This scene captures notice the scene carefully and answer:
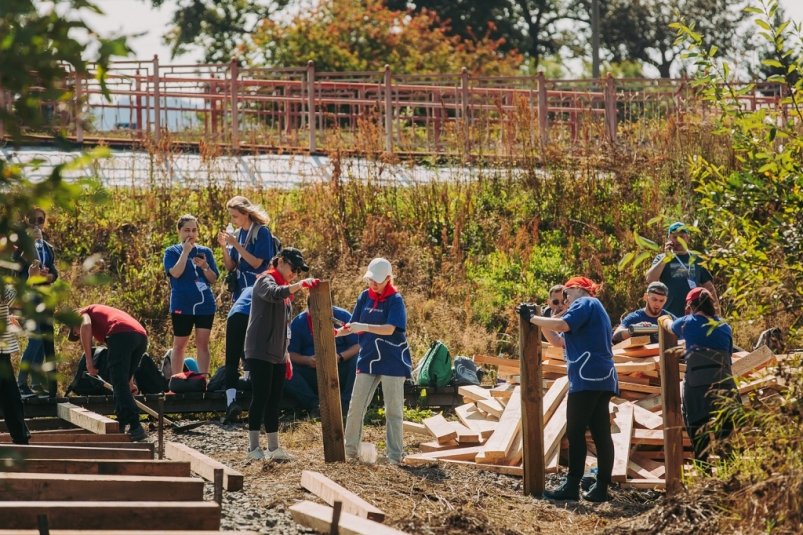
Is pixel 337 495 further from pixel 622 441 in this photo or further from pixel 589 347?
pixel 622 441

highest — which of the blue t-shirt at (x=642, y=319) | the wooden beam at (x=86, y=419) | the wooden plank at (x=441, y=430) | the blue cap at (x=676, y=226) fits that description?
the blue cap at (x=676, y=226)

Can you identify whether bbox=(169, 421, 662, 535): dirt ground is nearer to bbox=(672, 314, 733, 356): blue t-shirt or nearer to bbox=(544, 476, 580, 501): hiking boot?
bbox=(544, 476, 580, 501): hiking boot

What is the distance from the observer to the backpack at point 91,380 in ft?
41.7

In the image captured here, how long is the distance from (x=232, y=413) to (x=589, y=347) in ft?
13.3

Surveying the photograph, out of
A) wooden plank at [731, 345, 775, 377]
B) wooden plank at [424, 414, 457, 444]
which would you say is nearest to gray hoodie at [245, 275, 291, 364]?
wooden plank at [424, 414, 457, 444]

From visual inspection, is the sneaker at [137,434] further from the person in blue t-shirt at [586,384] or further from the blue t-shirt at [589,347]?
the blue t-shirt at [589,347]

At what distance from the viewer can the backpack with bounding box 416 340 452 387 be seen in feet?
45.9

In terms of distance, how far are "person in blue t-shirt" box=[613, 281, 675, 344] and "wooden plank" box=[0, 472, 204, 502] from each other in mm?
5457

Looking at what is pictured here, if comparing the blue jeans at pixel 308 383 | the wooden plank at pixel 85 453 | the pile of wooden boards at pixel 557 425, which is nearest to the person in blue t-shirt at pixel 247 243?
the blue jeans at pixel 308 383

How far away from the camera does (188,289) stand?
43.9ft

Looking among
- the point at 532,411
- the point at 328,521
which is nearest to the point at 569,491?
the point at 532,411

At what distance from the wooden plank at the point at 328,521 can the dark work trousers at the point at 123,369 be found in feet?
10.2

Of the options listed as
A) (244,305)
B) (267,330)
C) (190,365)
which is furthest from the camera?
(190,365)

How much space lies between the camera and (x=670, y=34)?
4678cm
